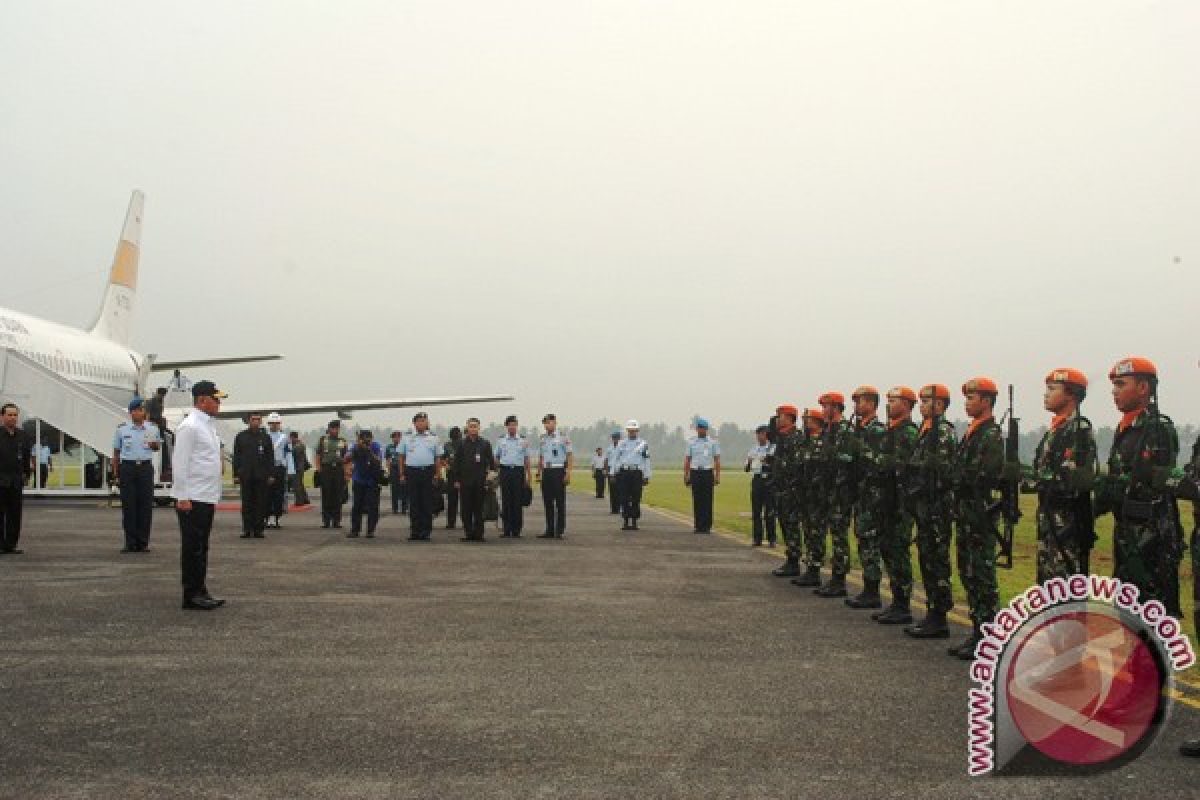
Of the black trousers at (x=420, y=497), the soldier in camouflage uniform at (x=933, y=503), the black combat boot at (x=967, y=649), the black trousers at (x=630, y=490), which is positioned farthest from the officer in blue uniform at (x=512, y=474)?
the black combat boot at (x=967, y=649)

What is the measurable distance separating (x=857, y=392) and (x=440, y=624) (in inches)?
176

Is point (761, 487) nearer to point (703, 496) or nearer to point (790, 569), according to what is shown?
point (703, 496)

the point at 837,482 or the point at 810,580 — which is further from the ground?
the point at 837,482

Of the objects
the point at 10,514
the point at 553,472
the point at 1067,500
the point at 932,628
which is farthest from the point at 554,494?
the point at 1067,500

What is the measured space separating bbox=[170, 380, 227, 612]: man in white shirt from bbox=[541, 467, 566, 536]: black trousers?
905 centimetres

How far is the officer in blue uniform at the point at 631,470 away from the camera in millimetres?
21859

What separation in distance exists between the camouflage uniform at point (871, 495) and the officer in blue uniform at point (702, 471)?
1030 cm

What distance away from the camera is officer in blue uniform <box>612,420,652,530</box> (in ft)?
71.7

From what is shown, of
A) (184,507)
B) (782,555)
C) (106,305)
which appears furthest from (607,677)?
(106,305)

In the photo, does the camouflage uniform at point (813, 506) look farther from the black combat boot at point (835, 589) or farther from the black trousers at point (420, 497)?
the black trousers at point (420, 497)

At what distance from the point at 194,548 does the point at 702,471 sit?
39.9 ft

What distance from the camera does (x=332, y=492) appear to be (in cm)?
2139

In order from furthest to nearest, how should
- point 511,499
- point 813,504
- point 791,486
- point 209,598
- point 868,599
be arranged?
1. point 511,499
2. point 791,486
3. point 813,504
4. point 868,599
5. point 209,598

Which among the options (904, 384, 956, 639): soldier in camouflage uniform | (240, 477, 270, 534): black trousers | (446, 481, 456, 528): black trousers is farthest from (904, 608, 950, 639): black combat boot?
(446, 481, 456, 528): black trousers
